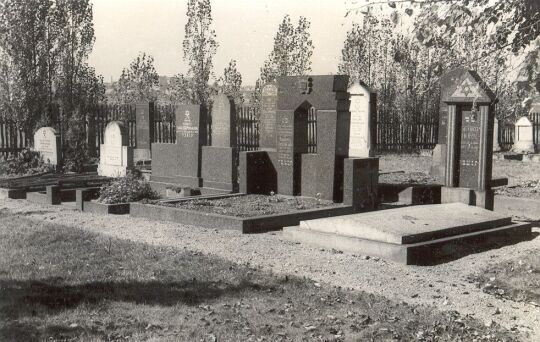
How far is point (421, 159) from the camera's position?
23.9m

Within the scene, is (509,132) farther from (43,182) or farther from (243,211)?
(243,211)

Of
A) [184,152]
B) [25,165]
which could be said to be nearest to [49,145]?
[25,165]

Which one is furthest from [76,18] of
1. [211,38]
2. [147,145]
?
[147,145]

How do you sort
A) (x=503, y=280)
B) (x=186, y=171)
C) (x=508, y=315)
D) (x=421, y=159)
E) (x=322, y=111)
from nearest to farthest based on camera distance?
(x=508, y=315) → (x=503, y=280) → (x=322, y=111) → (x=186, y=171) → (x=421, y=159)

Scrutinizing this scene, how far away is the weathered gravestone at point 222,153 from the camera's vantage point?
47.2ft

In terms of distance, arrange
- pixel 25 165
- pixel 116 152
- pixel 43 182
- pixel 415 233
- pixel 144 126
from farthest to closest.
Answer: pixel 144 126 → pixel 25 165 → pixel 116 152 → pixel 43 182 → pixel 415 233

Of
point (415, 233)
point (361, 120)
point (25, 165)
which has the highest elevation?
point (361, 120)

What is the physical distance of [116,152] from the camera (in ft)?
57.5

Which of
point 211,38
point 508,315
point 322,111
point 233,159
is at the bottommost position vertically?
point 508,315

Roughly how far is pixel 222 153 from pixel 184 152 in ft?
4.35

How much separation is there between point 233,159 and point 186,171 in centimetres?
159

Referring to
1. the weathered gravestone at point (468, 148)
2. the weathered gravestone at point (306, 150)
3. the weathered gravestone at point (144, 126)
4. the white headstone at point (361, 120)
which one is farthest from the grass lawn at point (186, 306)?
the weathered gravestone at point (144, 126)

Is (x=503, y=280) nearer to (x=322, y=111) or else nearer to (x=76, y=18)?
(x=322, y=111)

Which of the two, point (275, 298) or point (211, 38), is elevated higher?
point (211, 38)
